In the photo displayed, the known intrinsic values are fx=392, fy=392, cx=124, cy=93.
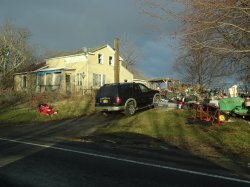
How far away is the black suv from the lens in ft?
74.3

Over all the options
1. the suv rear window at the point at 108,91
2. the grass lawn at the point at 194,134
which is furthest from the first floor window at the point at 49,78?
the grass lawn at the point at 194,134

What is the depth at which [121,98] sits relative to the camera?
22.7 m

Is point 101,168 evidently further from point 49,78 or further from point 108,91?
point 49,78

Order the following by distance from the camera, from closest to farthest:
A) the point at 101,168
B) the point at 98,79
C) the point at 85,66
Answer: the point at 101,168
the point at 85,66
the point at 98,79

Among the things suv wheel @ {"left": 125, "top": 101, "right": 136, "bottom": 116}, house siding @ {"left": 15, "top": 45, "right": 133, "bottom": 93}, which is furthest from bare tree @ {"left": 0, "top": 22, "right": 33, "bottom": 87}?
suv wheel @ {"left": 125, "top": 101, "right": 136, "bottom": 116}

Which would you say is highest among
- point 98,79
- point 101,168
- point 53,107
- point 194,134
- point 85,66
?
point 85,66

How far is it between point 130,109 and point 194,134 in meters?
8.69

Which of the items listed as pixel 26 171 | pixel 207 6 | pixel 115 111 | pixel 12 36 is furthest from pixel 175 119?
pixel 12 36

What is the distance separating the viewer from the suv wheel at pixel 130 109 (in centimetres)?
2289

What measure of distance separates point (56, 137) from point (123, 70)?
40.9 meters

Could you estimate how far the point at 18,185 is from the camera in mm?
7238

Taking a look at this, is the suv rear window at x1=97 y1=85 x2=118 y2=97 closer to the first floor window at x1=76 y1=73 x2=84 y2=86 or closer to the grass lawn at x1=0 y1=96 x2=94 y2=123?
the grass lawn at x1=0 y1=96 x2=94 y2=123

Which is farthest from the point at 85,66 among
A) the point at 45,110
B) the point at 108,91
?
the point at 108,91

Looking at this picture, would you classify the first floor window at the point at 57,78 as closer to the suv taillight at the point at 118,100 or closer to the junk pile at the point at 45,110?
the junk pile at the point at 45,110
